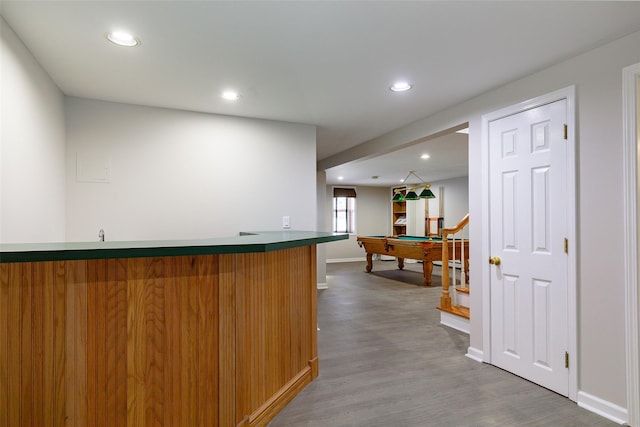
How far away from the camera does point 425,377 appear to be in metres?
2.76

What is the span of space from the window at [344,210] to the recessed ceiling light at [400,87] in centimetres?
772

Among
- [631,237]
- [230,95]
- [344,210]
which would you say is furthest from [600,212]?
[344,210]

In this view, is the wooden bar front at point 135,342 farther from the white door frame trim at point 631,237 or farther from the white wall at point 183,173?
the white door frame trim at point 631,237

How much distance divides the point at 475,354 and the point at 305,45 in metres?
2.99

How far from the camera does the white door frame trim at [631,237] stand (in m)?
2.04

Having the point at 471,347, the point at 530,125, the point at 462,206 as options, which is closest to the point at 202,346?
the point at 471,347

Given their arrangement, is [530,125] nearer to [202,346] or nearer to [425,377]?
[425,377]

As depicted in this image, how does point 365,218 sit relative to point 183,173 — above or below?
below

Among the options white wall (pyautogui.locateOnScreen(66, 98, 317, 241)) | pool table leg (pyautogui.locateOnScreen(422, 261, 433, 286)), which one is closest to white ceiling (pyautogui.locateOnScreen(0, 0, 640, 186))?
white wall (pyautogui.locateOnScreen(66, 98, 317, 241))

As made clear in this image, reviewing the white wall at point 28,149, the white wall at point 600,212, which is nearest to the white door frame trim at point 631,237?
the white wall at point 600,212

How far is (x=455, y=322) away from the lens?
4.06 meters

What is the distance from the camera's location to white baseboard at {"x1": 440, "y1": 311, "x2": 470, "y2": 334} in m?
3.92

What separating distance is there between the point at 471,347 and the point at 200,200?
10.1ft

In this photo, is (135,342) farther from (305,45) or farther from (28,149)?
(305,45)
